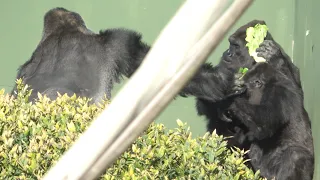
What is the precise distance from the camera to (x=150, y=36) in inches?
291

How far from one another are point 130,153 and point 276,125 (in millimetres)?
2881

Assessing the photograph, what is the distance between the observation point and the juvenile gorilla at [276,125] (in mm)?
5859

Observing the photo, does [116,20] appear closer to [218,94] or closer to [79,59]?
[79,59]

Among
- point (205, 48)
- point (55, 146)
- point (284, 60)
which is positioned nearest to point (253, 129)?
point (284, 60)

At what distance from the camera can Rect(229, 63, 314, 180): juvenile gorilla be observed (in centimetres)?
586

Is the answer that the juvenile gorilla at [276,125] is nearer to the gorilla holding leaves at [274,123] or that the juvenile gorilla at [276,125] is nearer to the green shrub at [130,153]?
the gorilla holding leaves at [274,123]

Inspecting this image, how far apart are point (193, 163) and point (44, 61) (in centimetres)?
371

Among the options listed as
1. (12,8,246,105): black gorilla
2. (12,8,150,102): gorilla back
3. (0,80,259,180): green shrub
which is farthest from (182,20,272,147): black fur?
(0,80,259,180): green shrub

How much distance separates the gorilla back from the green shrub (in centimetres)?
270

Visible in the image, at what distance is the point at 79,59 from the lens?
21.9ft

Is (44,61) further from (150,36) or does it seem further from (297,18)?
(297,18)

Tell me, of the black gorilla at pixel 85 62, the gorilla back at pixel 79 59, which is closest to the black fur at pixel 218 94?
the black gorilla at pixel 85 62

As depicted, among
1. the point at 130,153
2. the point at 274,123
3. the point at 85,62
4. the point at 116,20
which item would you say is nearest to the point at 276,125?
the point at 274,123

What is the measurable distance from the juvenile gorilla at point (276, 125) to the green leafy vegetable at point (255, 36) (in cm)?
67
